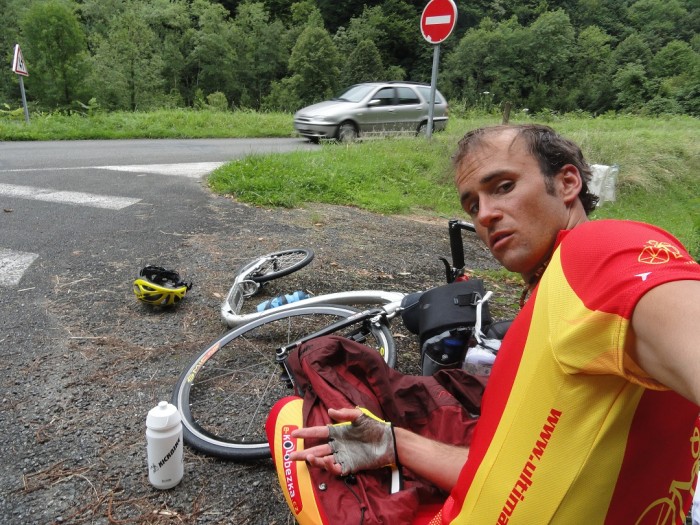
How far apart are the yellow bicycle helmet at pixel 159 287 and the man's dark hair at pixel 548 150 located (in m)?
2.61

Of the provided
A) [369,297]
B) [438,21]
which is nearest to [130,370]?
[369,297]

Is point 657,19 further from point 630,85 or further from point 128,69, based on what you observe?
point 128,69

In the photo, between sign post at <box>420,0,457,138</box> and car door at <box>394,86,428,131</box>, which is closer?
sign post at <box>420,0,457,138</box>

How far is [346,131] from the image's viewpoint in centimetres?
1388

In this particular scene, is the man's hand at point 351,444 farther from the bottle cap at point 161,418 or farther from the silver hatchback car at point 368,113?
the silver hatchback car at point 368,113

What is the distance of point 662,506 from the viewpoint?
1097mm

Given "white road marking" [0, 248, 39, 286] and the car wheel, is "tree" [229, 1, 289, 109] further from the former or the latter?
"white road marking" [0, 248, 39, 286]

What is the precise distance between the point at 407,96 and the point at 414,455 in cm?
1437

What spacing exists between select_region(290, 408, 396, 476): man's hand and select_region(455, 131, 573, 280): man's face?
2.29ft

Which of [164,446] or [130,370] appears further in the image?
[130,370]

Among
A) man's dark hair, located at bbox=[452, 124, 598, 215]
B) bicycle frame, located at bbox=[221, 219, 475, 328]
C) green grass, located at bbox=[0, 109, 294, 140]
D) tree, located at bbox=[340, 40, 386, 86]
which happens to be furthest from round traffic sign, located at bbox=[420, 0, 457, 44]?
tree, located at bbox=[340, 40, 386, 86]

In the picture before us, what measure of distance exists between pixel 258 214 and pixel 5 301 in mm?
2969

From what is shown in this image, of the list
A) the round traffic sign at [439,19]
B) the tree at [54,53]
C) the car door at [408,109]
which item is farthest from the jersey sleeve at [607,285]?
the tree at [54,53]

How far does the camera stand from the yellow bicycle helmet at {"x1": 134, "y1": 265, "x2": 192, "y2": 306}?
11.3 ft
